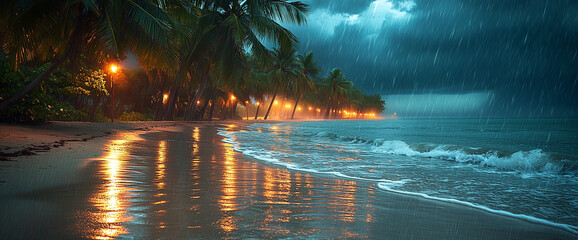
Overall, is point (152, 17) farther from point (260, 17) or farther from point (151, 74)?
point (151, 74)

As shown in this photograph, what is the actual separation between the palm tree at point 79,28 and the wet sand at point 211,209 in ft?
18.6

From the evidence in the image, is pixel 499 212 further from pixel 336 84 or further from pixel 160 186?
pixel 336 84

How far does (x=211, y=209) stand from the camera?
9.87 ft

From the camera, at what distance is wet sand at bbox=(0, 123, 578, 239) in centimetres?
240

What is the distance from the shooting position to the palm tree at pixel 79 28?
→ 870 cm

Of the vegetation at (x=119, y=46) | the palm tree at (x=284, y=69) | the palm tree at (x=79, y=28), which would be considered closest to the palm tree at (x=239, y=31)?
the vegetation at (x=119, y=46)

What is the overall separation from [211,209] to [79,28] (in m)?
9.77

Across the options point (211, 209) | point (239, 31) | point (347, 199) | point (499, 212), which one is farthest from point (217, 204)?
point (239, 31)

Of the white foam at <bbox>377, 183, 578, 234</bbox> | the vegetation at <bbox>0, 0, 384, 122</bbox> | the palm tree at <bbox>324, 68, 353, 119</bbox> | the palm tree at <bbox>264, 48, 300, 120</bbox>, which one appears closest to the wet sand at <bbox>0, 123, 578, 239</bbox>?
the white foam at <bbox>377, 183, 578, 234</bbox>

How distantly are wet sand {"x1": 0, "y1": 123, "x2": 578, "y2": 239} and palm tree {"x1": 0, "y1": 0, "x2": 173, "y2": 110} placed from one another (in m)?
5.67

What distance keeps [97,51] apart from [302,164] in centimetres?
832

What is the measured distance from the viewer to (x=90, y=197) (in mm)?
3176

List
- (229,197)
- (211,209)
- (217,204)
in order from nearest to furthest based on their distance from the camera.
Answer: (211,209) → (217,204) → (229,197)

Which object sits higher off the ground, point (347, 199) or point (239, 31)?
point (239, 31)
